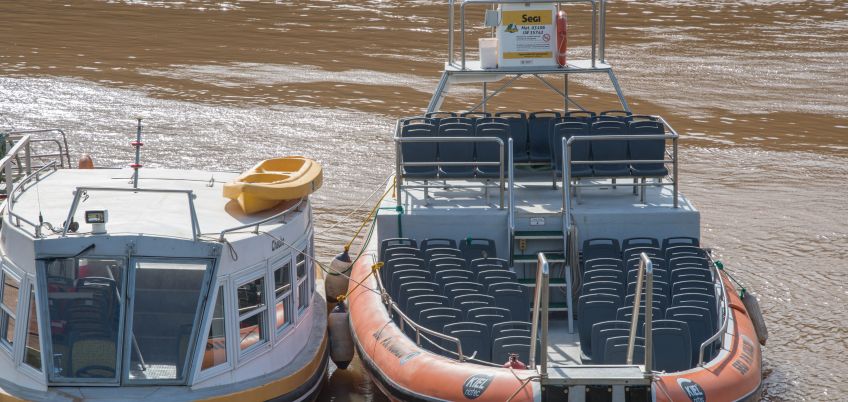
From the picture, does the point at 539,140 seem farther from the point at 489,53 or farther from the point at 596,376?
the point at 596,376

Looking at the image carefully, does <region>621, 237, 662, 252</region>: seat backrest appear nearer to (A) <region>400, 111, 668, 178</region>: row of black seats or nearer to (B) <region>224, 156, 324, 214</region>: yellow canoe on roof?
(A) <region>400, 111, 668, 178</region>: row of black seats

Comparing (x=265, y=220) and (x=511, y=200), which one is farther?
(x=511, y=200)

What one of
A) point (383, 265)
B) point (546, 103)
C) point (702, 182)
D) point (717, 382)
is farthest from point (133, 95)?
point (717, 382)

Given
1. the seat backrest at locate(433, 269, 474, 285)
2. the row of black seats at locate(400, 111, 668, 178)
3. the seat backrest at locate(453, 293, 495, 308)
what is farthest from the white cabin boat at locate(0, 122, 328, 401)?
the row of black seats at locate(400, 111, 668, 178)

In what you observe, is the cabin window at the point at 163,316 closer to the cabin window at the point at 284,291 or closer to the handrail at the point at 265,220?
the handrail at the point at 265,220

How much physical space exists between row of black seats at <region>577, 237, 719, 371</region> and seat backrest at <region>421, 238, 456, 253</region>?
1.51 meters

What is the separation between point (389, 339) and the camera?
11.4 meters

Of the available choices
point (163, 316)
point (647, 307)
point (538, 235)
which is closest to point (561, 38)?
point (538, 235)

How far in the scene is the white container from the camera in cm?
1536

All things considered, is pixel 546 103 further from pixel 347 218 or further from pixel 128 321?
pixel 128 321

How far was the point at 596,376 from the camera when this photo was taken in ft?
31.1

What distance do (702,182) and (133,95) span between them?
42.9ft

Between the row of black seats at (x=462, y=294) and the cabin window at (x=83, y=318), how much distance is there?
108 inches

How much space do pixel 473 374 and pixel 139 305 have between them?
2924 millimetres
